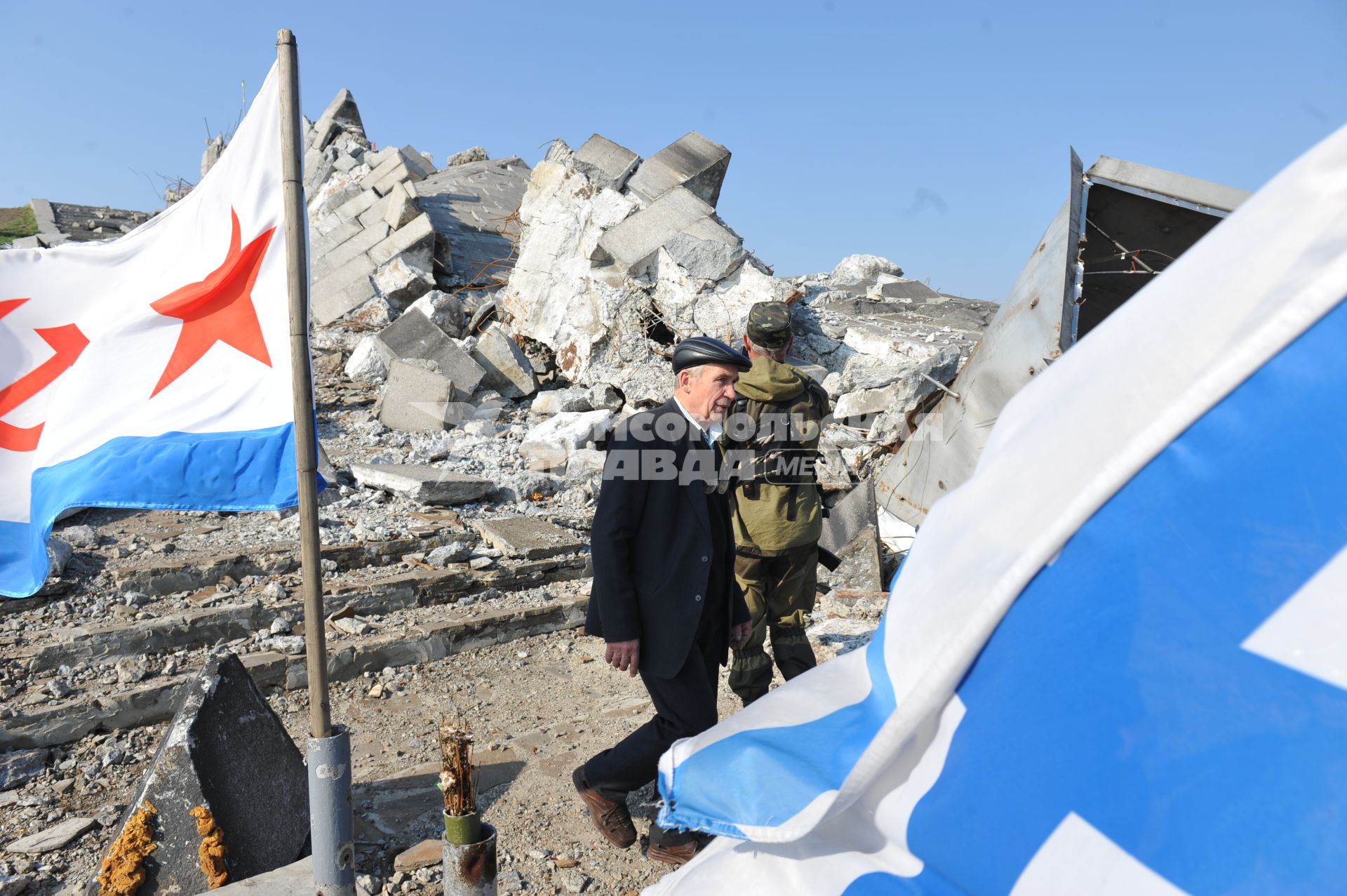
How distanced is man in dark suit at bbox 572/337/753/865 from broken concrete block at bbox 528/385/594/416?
5813 mm

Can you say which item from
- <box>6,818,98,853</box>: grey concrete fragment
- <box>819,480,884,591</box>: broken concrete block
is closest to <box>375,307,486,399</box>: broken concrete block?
<box>819,480,884,591</box>: broken concrete block

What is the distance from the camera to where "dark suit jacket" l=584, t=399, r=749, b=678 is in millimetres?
3057

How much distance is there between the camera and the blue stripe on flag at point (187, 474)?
9.36 ft

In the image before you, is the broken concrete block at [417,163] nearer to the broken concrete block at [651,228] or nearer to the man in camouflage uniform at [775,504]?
the broken concrete block at [651,228]

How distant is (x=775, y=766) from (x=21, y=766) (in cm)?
392

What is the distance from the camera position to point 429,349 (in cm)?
994

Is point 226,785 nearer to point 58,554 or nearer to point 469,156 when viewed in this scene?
point 58,554

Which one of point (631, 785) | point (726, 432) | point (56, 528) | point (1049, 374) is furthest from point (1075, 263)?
point (56, 528)

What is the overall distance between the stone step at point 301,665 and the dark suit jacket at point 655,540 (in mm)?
1782

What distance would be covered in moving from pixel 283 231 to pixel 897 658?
236cm

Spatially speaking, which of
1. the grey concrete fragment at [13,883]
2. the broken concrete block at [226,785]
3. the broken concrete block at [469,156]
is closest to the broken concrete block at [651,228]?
the broken concrete block at [226,785]

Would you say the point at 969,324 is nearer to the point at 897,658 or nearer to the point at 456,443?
the point at 456,443

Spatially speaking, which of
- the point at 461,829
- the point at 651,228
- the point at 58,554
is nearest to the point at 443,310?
the point at 651,228

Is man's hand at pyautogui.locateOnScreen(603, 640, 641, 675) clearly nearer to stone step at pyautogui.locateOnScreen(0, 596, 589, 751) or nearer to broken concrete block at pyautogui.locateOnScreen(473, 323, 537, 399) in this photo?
stone step at pyautogui.locateOnScreen(0, 596, 589, 751)
